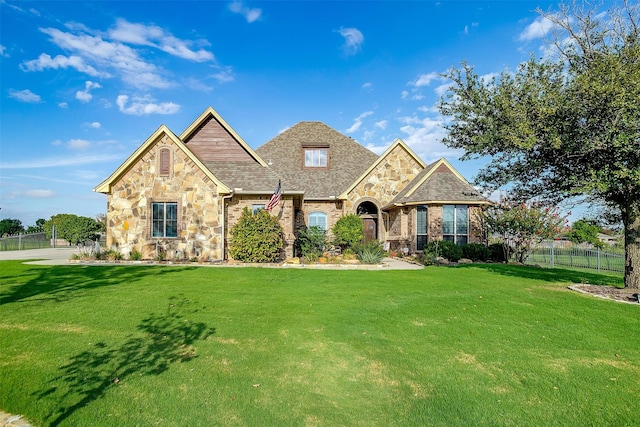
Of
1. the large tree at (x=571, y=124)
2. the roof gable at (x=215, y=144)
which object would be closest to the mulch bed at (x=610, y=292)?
the large tree at (x=571, y=124)

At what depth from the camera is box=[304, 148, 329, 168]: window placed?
2367 cm

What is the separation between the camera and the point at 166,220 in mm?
17250

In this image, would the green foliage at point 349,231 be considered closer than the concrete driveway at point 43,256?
No

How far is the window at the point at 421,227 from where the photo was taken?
19.3 m

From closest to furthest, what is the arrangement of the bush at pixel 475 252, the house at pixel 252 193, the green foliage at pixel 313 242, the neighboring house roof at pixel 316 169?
the house at pixel 252 193 < the green foliage at pixel 313 242 < the bush at pixel 475 252 < the neighboring house roof at pixel 316 169

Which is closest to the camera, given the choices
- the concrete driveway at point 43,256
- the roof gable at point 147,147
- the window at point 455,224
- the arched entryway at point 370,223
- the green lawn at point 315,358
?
the green lawn at point 315,358

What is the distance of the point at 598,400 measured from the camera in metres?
4.16

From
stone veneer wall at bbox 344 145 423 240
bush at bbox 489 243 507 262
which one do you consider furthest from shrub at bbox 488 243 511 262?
stone veneer wall at bbox 344 145 423 240

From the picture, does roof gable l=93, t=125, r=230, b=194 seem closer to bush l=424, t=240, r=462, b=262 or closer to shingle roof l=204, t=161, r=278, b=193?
shingle roof l=204, t=161, r=278, b=193

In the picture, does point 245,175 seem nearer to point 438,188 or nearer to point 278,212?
point 278,212

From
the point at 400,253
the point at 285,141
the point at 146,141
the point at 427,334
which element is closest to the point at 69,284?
the point at 146,141

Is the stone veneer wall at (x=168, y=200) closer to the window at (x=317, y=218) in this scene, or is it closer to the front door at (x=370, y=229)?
the window at (x=317, y=218)

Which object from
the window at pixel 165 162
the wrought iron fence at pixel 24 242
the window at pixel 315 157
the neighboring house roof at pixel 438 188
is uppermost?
the window at pixel 315 157

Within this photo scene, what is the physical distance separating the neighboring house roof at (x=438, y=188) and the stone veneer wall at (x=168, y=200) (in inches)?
397
